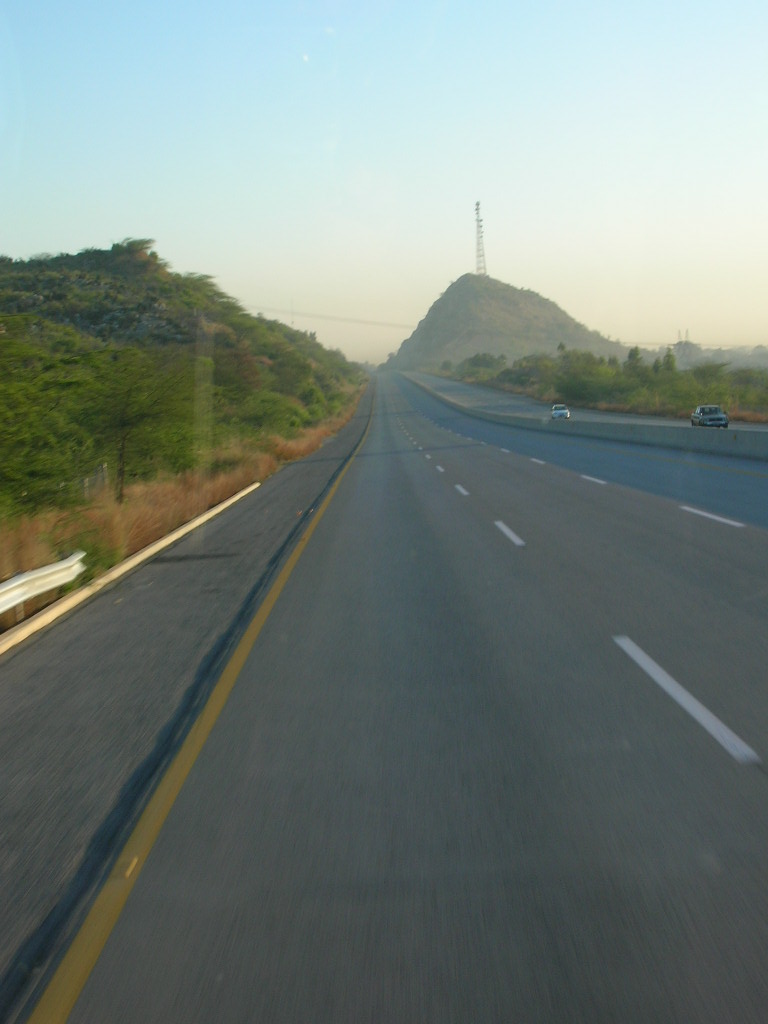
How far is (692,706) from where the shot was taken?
6602mm

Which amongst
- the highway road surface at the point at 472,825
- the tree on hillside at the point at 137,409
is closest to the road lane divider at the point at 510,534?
the highway road surface at the point at 472,825

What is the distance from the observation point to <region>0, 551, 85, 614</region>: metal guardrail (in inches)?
378

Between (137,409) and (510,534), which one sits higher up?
(137,409)

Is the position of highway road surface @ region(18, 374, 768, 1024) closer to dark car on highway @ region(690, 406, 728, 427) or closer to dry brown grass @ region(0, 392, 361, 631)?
dry brown grass @ region(0, 392, 361, 631)

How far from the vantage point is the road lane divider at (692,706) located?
5734 millimetres

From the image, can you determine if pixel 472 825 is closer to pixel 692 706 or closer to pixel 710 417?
pixel 692 706

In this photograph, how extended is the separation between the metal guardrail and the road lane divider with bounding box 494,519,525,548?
624cm

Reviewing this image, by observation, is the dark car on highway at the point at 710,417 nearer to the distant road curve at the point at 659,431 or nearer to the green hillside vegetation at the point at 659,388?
the distant road curve at the point at 659,431

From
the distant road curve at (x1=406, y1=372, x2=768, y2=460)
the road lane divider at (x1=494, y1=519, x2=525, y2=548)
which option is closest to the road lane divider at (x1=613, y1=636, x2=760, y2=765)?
the road lane divider at (x1=494, y1=519, x2=525, y2=548)

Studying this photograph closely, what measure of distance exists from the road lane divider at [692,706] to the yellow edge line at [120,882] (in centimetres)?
314

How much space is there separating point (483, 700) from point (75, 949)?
354 centimetres

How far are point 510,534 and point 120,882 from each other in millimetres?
11953

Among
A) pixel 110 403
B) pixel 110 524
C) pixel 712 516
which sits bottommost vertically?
pixel 110 524

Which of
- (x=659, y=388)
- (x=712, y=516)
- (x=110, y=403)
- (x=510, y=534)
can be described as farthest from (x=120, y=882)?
(x=659, y=388)
